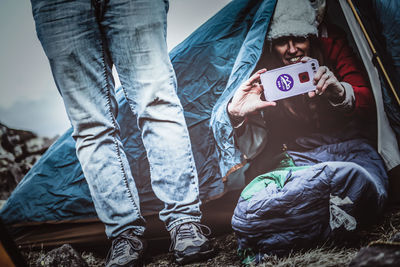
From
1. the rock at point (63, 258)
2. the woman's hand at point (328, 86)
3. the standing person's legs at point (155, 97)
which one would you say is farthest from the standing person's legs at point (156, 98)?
the woman's hand at point (328, 86)

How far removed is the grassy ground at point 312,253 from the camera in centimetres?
85

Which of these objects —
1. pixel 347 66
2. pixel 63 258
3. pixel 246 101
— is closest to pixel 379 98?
pixel 347 66

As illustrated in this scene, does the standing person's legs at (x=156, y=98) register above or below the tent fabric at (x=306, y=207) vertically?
above

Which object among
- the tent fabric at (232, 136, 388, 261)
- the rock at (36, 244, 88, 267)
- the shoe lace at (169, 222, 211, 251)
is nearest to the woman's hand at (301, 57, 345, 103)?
the tent fabric at (232, 136, 388, 261)

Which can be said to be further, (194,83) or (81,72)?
(194,83)

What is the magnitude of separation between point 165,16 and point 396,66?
0.92m

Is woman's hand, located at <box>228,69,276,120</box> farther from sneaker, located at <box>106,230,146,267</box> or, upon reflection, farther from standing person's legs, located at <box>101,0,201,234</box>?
sneaker, located at <box>106,230,146,267</box>

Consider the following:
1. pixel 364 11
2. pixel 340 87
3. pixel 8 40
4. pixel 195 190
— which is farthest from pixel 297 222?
pixel 8 40

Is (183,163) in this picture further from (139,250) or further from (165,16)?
(165,16)

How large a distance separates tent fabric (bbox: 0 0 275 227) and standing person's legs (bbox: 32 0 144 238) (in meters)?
0.07

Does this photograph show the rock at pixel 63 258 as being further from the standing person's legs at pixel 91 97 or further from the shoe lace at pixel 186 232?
the shoe lace at pixel 186 232

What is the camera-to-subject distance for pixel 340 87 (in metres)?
1.00

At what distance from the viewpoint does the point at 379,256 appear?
69 centimetres

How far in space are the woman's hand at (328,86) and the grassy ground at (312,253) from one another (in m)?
0.46
